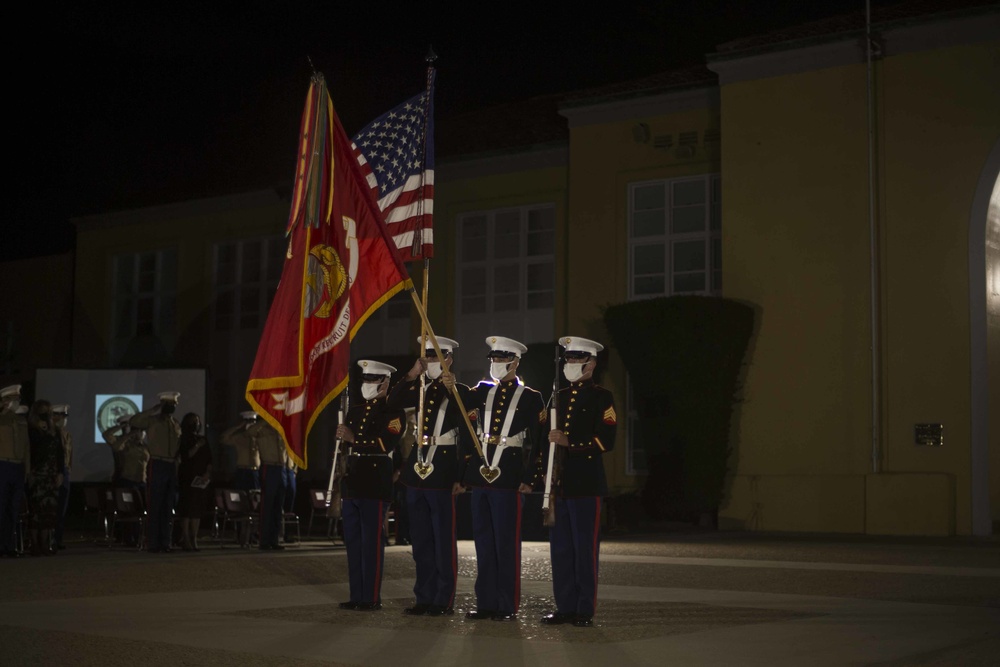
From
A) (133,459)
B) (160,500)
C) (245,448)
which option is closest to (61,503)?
(160,500)

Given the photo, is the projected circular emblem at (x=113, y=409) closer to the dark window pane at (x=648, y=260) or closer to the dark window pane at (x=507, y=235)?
the dark window pane at (x=507, y=235)

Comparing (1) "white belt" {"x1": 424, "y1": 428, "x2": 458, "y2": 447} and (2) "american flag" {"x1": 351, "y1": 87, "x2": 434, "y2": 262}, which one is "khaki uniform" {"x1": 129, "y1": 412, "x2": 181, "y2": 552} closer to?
(2) "american flag" {"x1": 351, "y1": 87, "x2": 434, "y2": 262}

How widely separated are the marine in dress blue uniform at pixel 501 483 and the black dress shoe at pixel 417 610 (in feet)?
0.99

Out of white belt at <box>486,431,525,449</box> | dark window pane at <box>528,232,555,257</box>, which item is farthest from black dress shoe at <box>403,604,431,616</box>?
dark window pane at <box>528,232,555,257</box>

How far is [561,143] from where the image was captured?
28.2 meters

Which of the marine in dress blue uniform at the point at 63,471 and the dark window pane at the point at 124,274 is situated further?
the dark window pane at the point at 124,274

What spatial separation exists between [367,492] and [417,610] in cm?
96

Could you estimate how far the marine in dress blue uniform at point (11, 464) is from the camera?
1534 centimetres

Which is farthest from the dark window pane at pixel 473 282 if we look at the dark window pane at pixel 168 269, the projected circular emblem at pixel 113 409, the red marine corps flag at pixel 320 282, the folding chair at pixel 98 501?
the red marine corps flag at pixel 320 282

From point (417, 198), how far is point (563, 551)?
10.4ft

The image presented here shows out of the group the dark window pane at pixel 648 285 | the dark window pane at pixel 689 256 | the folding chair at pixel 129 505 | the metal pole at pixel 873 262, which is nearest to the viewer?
the folding chair at pixel 129 505

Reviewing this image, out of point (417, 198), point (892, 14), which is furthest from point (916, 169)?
point (417, 198)

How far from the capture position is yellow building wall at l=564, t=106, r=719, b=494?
84.2ft

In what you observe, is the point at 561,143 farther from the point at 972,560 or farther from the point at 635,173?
the point at 972,560
